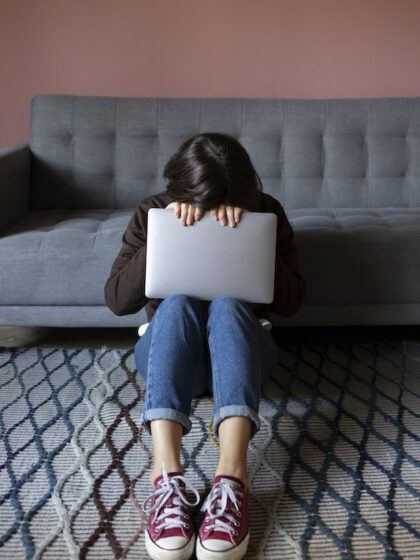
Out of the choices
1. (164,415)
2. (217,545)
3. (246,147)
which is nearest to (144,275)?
(164,415)

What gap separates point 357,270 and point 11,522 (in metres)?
1.13

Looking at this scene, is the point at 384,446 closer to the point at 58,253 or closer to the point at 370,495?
the point at 370,495

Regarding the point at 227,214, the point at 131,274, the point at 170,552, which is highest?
the point at 227,214

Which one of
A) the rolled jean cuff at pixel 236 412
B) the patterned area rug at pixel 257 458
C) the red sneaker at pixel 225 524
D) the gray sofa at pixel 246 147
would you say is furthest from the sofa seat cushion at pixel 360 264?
the red sneaker at pixel 225 524

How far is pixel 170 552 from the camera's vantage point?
30.3 inches

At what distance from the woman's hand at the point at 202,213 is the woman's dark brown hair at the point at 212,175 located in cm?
2

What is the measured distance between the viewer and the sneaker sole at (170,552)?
0.77 metres

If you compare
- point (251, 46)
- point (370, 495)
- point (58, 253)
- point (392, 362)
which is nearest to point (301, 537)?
point (370, 495)

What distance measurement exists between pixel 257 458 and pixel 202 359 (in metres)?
0.26

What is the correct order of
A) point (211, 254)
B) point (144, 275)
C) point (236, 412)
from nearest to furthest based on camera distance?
point (236, 412) < point (211, 254) < point (144, 275)

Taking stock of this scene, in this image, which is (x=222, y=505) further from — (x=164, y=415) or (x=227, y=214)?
(x=227, y=214)

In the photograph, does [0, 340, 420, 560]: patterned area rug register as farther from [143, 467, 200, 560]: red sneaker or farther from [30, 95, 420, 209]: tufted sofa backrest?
[30, 95, 420, 209]: tufted sofa backrest

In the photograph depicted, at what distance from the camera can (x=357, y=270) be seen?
151 cm

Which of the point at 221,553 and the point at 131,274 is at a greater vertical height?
the point at 131,274
